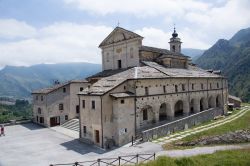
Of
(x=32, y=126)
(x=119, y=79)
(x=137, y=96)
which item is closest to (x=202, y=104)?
(x=137, y=96)

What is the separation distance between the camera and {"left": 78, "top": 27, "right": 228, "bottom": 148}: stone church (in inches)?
1337

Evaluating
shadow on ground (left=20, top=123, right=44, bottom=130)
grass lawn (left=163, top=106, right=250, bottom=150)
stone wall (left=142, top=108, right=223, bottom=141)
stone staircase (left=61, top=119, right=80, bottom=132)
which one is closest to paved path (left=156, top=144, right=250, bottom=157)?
grass lawn (left=163, top=106, right=250, bottom=150)

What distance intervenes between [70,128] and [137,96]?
15.7 m

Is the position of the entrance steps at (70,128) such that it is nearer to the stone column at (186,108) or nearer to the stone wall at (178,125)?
the stone wall at (178,125)

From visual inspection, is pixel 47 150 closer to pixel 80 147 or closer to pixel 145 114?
pixel 80 147

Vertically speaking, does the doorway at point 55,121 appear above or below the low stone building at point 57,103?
below

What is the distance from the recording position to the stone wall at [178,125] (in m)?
33.8

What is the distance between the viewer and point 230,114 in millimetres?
50062

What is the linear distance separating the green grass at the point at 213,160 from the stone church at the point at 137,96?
8.87m

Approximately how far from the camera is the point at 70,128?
46.0 m

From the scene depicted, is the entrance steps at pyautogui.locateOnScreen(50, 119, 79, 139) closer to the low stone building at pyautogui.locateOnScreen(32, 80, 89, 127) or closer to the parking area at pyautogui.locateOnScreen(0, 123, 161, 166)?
the parking area at pyautogui.locateOnScreen(0, 123, 161, 166)

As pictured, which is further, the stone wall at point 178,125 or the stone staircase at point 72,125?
the stone staircase at point 72,125

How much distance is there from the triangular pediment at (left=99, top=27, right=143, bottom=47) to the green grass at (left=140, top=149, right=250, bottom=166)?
2402 cm

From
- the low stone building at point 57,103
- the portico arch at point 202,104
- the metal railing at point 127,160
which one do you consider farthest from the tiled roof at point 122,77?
the low stone building at point 57,103
